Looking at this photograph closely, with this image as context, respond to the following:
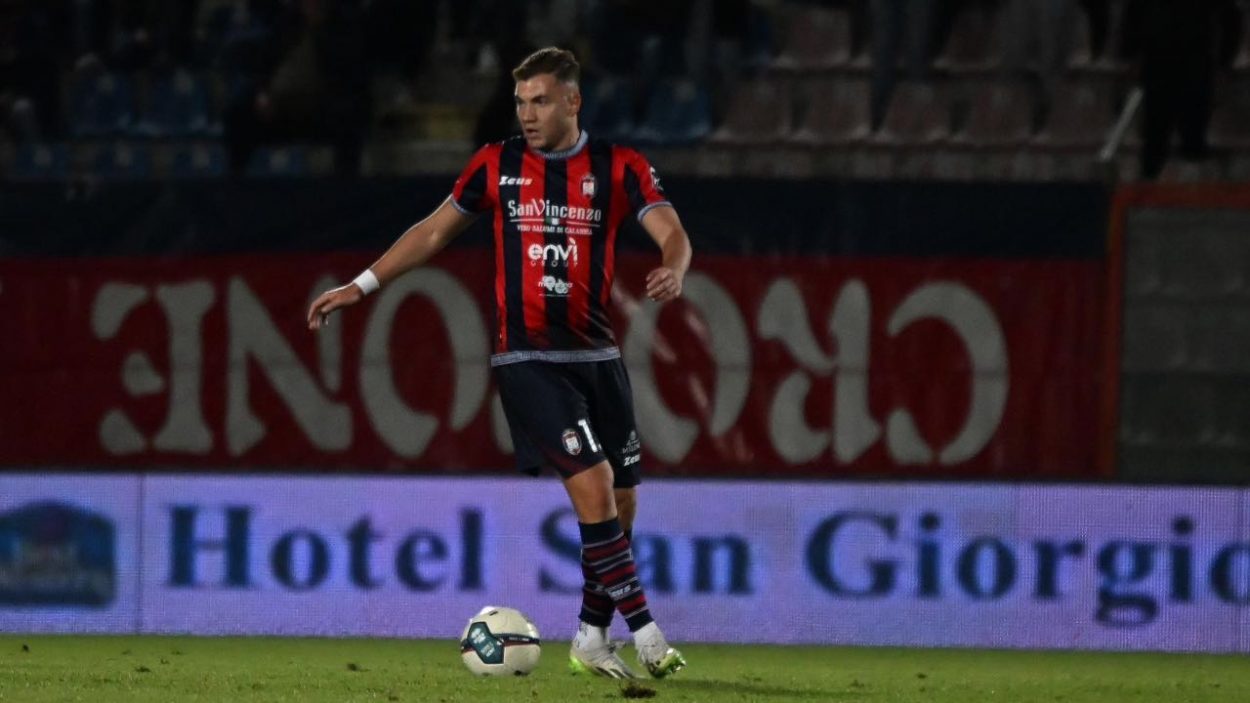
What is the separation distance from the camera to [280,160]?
10.7 m

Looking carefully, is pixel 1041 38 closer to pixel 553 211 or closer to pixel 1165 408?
pixel 1165 408

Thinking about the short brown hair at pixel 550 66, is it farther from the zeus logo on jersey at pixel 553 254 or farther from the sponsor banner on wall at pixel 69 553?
the sponsor banner on wall at pixel 69 553

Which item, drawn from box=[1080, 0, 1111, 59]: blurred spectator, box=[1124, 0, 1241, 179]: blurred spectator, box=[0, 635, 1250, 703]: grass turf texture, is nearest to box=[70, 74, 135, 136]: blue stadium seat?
box=[0, 635, 1250, 703]: grass turf texture

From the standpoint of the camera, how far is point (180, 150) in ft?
35.7

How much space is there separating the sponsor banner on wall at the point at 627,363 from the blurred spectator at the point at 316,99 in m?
1.21

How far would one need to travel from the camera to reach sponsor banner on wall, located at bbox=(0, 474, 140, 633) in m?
7.70

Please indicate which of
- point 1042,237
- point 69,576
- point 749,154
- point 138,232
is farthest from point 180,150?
point 1042,237

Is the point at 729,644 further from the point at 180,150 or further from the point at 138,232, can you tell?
the point at 180,150

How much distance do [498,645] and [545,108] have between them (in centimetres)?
149

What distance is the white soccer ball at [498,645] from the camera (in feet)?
19.5

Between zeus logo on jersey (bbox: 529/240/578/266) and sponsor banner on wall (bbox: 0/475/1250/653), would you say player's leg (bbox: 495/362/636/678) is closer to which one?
zeus logo on jersey (bbox: 529/240/578/266)

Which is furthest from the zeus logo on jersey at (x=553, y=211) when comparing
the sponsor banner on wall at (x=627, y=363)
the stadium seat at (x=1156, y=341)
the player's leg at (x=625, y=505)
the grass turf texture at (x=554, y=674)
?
the stadium seat at (x=1156, y=341)

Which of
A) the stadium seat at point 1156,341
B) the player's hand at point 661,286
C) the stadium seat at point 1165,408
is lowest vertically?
the stadium seat at point 1165,408

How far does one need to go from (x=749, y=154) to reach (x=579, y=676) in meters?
5.00
